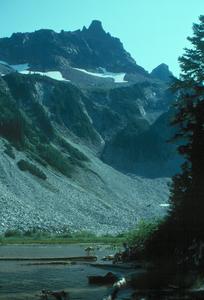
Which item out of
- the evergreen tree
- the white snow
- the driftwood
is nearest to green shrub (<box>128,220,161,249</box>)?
the evergreen tree

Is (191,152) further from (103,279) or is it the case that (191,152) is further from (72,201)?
(72,201)

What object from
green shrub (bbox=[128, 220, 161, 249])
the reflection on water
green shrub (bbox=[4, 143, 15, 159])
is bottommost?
the reflection on water

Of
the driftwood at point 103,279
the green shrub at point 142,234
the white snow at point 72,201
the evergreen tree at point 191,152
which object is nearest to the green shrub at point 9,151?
the white snow at point 72,201

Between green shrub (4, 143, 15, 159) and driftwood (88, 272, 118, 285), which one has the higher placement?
green shrub (4, 143, 15, 159)

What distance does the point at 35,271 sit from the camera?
44.3 meters

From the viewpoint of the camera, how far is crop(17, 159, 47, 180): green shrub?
6122 inches

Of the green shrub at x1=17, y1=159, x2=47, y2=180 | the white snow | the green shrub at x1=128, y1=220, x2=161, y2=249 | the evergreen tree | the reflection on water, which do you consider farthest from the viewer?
the green shrub at x1=17, y1=159, x2=47, y2=180

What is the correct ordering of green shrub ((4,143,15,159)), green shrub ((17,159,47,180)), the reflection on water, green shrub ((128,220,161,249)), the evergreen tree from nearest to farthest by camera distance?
the reflection on water
the evergreen tree
green shrub ((128,220,161,249))
green shrub ((17,159,47,180))
green shrub ((4,143,15,159))

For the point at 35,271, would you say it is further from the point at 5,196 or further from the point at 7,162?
the point at 7,162

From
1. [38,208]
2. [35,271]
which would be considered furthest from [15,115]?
[35,271]

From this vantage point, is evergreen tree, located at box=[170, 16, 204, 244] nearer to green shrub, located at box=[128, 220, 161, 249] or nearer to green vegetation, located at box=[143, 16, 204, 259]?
green vegetation, located at box=[143, 16, 204, 259]

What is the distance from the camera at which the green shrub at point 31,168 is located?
156m

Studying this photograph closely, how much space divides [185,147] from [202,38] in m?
9.97

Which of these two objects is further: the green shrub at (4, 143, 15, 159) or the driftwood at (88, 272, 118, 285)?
the green shrub at (4, 143, 15, 159)
